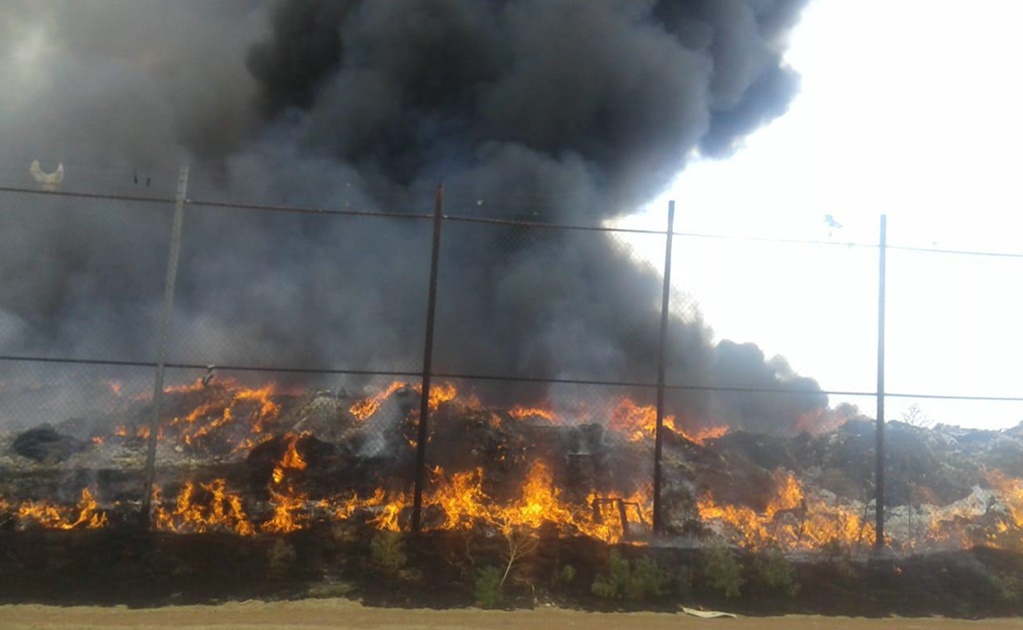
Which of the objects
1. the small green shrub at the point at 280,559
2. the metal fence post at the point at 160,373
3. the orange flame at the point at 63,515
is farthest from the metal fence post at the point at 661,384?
the orange flame at the point at 63,515

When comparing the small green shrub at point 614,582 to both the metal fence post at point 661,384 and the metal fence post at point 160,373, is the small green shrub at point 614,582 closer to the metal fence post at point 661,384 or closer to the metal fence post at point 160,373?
the metal fence post at point 661,384

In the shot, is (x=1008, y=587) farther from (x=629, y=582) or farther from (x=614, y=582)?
(x=614, y=582)

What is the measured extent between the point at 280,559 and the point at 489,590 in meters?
2.00

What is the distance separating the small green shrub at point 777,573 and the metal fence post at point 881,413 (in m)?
1.28

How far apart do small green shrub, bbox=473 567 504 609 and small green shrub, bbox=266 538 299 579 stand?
1.77m

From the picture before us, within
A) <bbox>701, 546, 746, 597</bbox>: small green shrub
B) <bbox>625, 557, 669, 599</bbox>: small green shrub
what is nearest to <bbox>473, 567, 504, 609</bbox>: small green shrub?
<bbox>625, 557, 669, 599</bbox>: small green shrub

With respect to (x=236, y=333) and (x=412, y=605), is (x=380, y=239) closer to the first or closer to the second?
(x=236, y=333)

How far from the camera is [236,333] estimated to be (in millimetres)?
14172

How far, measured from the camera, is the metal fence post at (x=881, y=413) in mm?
8406

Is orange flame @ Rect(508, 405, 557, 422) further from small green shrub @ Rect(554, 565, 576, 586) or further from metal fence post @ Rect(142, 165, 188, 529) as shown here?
metal fence post @ Rect(142, 165, 188, 529)

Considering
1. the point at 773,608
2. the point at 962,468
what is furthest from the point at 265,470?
the point at 962,468

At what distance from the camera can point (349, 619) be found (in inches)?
253

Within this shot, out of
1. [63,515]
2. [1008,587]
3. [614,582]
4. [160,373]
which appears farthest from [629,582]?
[63,515]

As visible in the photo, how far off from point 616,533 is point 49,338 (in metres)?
11.6
